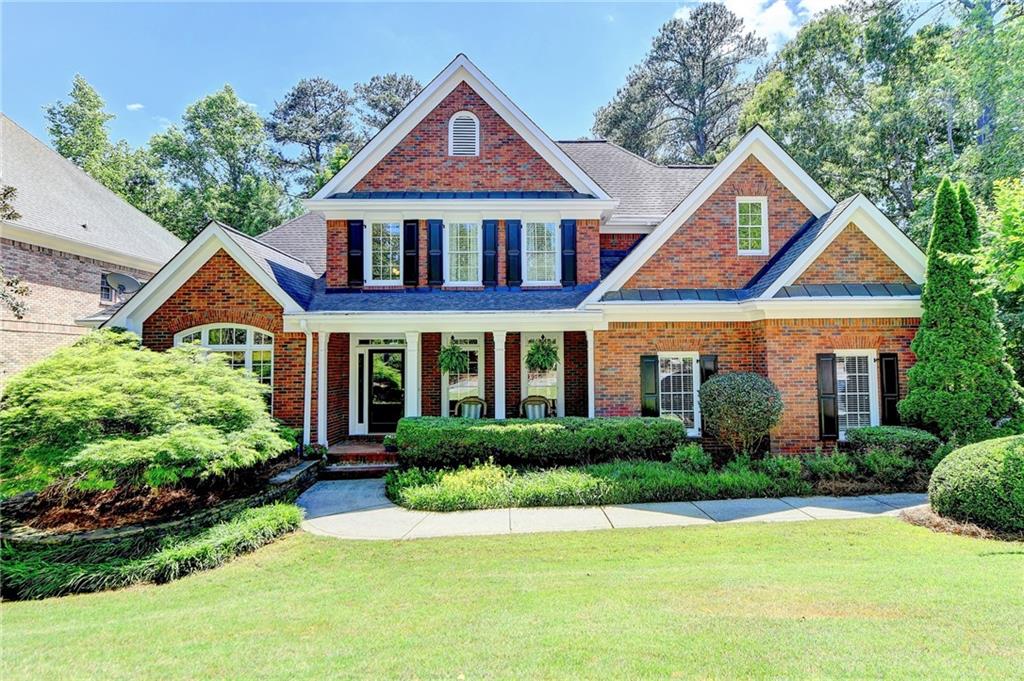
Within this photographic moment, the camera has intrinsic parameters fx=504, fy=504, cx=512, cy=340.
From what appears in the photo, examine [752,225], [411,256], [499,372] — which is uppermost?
[752,225]

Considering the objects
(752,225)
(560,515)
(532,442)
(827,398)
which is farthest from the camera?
(752,225)

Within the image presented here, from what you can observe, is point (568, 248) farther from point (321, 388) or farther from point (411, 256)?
point (321, 388)

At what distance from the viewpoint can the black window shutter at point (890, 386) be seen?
1071 cm

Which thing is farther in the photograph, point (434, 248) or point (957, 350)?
point (434, 248)

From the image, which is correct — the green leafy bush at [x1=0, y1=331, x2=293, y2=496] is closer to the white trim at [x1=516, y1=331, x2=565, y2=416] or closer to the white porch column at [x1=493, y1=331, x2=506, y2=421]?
the white porch column at [x1=493, y1=331, x2=506, y2=421]

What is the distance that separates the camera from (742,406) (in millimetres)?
9609

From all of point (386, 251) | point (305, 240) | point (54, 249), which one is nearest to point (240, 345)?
point (386, 251)

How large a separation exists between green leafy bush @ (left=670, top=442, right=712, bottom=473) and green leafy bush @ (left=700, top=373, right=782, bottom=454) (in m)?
0.81

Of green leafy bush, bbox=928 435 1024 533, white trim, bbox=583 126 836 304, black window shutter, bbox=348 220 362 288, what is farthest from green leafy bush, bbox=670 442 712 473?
black window shutter, bbox=348 220 362 288

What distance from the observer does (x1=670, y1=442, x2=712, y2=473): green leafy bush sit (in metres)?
9.38

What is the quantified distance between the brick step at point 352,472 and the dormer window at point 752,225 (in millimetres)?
9813

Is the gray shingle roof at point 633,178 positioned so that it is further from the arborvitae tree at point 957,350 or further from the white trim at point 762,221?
the arborvitae tree at point 957,350

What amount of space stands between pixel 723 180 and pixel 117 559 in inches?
523

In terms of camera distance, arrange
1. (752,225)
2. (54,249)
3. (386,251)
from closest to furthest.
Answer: (752,225)
(386,251)
(54,249)
